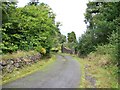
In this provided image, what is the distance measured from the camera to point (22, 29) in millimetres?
19062

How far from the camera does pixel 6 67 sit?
43.3 ft

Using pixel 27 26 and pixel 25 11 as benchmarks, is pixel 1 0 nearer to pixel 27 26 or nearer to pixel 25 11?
pixel 27 26

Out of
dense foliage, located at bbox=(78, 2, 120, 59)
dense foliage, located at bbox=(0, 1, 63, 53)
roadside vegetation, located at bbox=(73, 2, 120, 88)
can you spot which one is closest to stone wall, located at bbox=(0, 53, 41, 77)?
dense foliage, located at bbox=(0, 1, 63, 53)

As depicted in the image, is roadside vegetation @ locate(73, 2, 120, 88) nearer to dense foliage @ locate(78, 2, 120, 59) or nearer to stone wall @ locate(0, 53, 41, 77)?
dense foliage @ locate(78, 2, 120, 59)

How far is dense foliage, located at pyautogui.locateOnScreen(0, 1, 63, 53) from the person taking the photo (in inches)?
630

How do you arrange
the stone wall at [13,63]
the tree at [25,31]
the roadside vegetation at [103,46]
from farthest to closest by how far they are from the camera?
the tree at [25,31], the roadside vegetation at [103,46], the stone wall at [13,63]

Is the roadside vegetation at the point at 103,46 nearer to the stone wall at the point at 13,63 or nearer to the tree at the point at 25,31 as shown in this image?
the stone wall at the point at 13,63

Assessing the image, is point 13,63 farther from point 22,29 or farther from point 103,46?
point 103,46

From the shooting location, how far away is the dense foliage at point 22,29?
52.5 ft

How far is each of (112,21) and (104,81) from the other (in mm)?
12956

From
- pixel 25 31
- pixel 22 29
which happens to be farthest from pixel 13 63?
pixel 25 31

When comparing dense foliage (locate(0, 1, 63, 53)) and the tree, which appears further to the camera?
the tree

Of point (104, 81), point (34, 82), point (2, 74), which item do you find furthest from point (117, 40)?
point (2, 74)

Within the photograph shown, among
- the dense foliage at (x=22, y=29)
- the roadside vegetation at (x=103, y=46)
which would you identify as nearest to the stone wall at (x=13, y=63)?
the dense foliage at (x=22, y=29)
